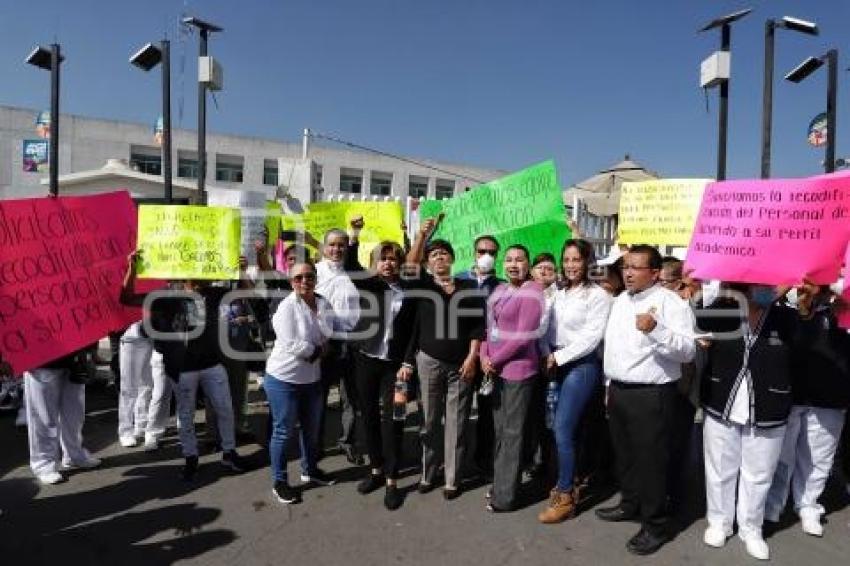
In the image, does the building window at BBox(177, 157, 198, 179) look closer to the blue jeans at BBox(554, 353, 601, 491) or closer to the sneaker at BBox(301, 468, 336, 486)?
the sneaker at BBox(301, 468, 336, 486)

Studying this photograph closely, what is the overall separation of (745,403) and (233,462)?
158 inches

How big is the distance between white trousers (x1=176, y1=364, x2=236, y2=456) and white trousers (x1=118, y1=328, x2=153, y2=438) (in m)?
1.02

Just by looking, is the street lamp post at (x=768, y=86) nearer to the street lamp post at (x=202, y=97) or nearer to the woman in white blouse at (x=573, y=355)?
the woman in white blouse at (x=573, y=355)

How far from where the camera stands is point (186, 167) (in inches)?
1694

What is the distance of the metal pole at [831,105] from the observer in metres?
8.81

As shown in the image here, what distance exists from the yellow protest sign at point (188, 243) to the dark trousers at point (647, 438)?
338cm

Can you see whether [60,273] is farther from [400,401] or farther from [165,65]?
[165,65]

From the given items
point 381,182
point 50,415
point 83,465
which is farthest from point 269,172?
point 50,415

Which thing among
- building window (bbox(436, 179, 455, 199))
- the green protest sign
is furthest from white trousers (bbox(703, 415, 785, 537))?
building window (bbox(436, 179, 455, 199))

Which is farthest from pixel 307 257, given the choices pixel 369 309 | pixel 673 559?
pixel 673 559

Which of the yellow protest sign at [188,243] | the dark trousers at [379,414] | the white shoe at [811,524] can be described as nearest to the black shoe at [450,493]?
the dark trousers at [379,414]

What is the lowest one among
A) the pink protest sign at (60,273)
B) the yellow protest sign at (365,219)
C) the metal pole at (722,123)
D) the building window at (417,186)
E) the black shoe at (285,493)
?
the black shoe at (285,493)

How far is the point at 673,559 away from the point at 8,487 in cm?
505

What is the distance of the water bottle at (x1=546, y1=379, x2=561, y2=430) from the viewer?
4398mm
